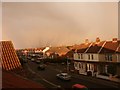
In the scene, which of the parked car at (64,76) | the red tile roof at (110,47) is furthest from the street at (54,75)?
the red tile roof at (110,47)

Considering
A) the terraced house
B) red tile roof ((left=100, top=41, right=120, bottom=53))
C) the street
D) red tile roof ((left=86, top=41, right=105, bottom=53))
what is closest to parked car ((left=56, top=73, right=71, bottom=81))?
the street

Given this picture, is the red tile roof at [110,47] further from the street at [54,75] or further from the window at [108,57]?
the street at [54,75]

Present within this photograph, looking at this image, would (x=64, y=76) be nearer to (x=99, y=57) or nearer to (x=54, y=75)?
(x=54, y=75)

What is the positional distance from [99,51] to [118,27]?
171 inches

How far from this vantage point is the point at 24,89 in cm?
369

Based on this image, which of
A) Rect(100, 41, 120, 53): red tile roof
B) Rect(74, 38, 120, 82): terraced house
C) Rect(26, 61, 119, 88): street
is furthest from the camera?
Rect(100, 41, 120, 53): red tile roof

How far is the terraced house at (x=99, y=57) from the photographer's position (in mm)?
10891

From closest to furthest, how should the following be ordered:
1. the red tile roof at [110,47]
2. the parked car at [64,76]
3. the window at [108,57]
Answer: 1. the parked car at [64,76]
2. the window at [108,57]
3. the red tile roof at [110,47]

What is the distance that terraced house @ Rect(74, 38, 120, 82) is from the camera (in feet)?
35.7

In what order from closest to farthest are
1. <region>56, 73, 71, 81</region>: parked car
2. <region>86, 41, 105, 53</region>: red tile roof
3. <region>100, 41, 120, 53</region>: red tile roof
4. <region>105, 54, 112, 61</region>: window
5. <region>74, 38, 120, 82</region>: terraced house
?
<region>56, 73, 71, 81</region>: parked car → <region>74, 38, 120, 82</region>: terraced house → <region>105, 54, 112, 61</region>: window → <region>100, 41, 120, 53</region>: red tile roof → <region>86, 41, 105, 53</region>: red tile roof

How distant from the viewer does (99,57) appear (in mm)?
12883

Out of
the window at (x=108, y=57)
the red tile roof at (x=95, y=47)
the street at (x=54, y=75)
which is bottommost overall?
the street at (x=54, y=75)

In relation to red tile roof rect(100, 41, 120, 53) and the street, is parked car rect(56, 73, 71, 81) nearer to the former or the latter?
the street

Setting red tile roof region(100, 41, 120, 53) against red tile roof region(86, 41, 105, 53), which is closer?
red tile roof region(100, 41, 120, 53)
